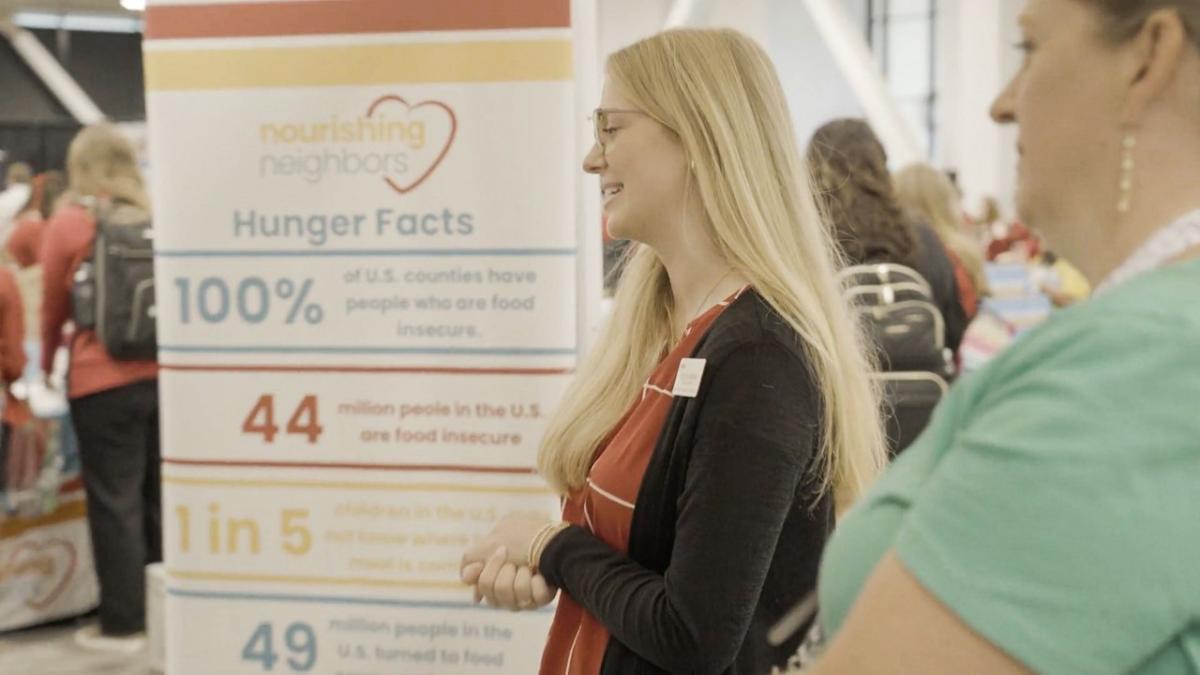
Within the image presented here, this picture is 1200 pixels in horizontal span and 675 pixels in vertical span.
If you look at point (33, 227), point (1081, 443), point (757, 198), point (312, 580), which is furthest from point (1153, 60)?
point (33, 227)

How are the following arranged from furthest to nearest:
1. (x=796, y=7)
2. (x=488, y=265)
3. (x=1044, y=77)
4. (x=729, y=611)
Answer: (x=796, y=7) < (x=488, y=265) < (x=729, y=611) < (x=1044, y=77)

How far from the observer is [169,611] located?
8.26ft

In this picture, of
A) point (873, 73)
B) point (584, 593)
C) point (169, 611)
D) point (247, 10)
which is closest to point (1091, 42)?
point (584, 593)

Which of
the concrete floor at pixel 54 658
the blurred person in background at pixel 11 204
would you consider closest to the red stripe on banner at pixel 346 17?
the concrete floor at pixel 54 658

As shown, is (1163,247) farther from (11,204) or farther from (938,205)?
(11,204)

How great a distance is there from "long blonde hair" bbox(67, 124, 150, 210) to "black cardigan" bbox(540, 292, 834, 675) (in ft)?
9.97

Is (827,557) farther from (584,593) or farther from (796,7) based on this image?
(796,7)

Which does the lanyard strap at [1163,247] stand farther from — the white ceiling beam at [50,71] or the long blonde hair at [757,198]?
the white ceiling beam at [50,71]

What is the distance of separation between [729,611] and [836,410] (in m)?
0.27

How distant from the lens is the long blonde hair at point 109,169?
4.10m

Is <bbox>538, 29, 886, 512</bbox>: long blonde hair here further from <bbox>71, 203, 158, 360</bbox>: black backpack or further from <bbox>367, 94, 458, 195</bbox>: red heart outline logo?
<bbox>71, 203, 158, 360</bbox>: black backpack

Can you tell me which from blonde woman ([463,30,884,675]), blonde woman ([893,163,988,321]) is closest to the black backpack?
blonde woman ([893,163,988,321])

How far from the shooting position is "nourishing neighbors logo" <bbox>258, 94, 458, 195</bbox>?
232cm

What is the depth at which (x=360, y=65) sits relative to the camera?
232 centimetres
